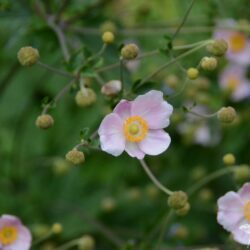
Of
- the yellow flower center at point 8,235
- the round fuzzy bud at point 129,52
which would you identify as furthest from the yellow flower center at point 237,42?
the yellow flower center at point 8,235

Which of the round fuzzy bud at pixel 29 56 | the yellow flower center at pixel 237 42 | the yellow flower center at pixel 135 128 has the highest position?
the round fuzzy bud at pixel 29 56

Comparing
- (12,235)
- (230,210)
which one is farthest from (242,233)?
(12,235)

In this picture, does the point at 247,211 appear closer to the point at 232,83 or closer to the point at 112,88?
the point at 112,88

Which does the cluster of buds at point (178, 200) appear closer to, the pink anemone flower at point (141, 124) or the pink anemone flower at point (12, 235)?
the pink anemone flower at point (141, 124)

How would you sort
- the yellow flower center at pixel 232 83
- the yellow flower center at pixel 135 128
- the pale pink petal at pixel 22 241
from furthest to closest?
the yellow flower center at pixel 232 83, the pale pink petal at pixel 22 241, the yellow flower center at pixel 135 128

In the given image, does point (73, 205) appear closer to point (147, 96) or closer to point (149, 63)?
point (149, 63)

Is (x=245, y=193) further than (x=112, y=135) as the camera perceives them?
Yes

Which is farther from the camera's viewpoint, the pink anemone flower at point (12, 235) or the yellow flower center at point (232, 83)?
the yellow flower center at point (232, 83)
